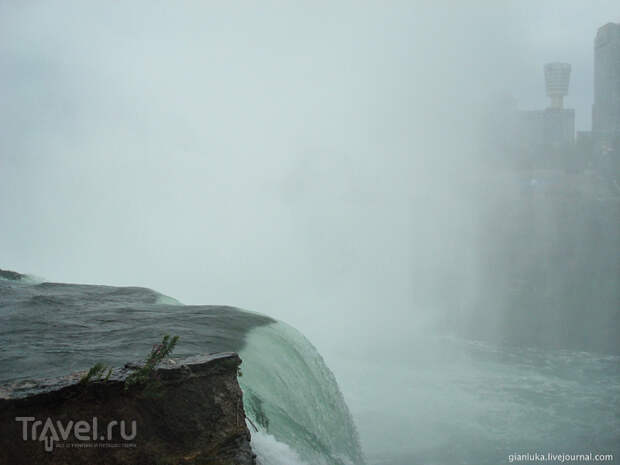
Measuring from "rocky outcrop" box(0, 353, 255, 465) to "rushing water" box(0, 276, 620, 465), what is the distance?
0.22m

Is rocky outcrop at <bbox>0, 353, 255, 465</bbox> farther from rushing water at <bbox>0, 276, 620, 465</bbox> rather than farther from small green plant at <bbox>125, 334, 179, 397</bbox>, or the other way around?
rushing water at <bbox>0, 276, 620, 465</bbox>

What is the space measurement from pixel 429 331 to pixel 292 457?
22.1m

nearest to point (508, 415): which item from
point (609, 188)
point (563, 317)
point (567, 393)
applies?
point (567, 393)

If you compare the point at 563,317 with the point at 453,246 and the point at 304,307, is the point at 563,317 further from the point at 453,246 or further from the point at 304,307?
the point at 304,307

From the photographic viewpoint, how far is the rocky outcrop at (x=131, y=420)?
2756 millimetres

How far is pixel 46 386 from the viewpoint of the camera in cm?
287

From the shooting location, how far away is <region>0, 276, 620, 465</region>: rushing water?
14.6ft
